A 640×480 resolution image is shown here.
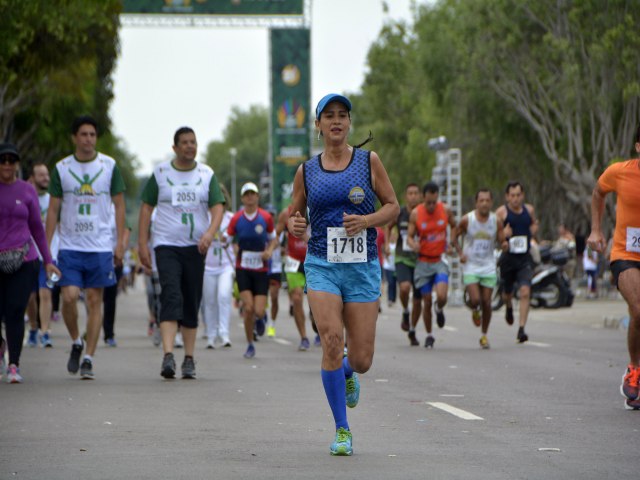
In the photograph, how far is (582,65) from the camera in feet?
129

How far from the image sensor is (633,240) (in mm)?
10859

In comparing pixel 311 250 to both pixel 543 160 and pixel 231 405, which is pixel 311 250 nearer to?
pixel 231 405

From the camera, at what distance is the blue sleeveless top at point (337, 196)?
8.62 metres

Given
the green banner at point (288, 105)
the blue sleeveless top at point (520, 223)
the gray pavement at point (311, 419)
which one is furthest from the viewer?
the green banner at point (288, 105)

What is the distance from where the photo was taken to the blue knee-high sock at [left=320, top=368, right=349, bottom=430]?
8.38m

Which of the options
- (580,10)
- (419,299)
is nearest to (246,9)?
(580,10)

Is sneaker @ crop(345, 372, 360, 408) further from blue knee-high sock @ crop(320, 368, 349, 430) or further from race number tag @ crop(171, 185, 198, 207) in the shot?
race number tag @ crop(171, 185, 198, 207)

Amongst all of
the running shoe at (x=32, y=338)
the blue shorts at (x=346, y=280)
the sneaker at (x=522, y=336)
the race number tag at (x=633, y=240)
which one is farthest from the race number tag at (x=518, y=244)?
the blue shorts at (x=346, y=280)

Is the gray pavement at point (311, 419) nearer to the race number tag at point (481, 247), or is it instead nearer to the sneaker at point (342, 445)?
the sneaker at point (342, 445)

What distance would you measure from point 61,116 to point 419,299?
22743mm

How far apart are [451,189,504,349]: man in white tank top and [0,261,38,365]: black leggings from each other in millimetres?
7071

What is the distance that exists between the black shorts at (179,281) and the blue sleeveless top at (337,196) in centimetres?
424

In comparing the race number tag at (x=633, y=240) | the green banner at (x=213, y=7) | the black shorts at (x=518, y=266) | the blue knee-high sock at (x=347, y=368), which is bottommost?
the blue knee-high sock at (x=347, y=368)

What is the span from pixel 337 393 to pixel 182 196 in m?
4.89
